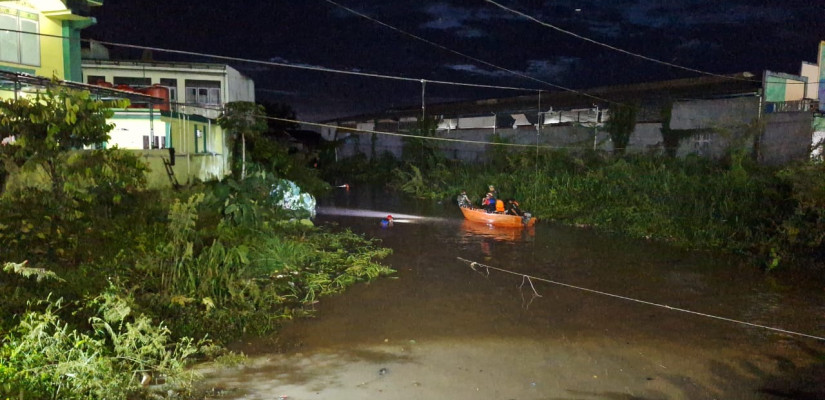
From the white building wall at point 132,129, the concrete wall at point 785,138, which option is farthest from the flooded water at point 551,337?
the white building wall at point 132,129

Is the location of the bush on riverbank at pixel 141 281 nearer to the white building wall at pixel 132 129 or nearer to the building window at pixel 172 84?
the white building wall at pixel 132 129

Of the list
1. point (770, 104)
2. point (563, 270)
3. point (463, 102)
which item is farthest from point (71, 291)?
point (463, 102)

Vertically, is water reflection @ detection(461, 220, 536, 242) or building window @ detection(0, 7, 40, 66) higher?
building window @ detection(0, 7, 40, 66)

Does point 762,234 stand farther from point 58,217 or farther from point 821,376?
point 58,217

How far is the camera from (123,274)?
8.84 metres

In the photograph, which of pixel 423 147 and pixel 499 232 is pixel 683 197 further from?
pixel 423 147

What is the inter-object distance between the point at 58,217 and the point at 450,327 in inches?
269

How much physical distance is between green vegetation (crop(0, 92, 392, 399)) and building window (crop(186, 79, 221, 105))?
13.1 m

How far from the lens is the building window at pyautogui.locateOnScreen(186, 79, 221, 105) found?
25.4 metres

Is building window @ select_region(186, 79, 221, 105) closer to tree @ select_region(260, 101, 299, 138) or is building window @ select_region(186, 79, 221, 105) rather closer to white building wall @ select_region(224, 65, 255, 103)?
white building wall @ select_region(224, 65, 255, 103)

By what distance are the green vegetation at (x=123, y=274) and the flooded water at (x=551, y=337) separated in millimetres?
768

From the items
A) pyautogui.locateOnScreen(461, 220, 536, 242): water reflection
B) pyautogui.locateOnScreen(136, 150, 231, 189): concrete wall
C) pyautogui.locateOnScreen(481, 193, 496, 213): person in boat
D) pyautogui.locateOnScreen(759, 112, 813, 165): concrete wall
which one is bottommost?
pyautogui.locateOnScreen(461, 220, 536, 242): water reflection

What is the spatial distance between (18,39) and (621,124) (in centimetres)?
2165

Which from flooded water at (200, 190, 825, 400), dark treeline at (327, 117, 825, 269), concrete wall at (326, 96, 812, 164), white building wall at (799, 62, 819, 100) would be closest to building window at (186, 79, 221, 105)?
dark treeline at (327, 117, 825, 269)
